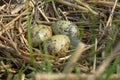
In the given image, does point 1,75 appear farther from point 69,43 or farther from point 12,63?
point 69,43

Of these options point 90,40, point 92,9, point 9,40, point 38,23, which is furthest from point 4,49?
point 92,9

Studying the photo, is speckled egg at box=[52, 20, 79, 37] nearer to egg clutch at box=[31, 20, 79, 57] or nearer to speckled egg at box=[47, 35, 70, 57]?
egg clutch at box=[31, 20, 79, 57]

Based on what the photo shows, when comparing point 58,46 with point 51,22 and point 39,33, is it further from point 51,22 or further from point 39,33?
point 51,22

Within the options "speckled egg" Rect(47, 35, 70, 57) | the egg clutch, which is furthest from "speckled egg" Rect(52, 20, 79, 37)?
"speckled egg" Rect(47, 35, 70, 57)

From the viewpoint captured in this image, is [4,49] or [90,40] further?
[90,40]

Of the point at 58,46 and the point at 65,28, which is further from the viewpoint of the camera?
the point at 65,28

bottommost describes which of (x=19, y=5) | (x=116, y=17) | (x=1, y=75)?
(x=1, y=75)

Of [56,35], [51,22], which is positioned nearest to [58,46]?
[56,35]
